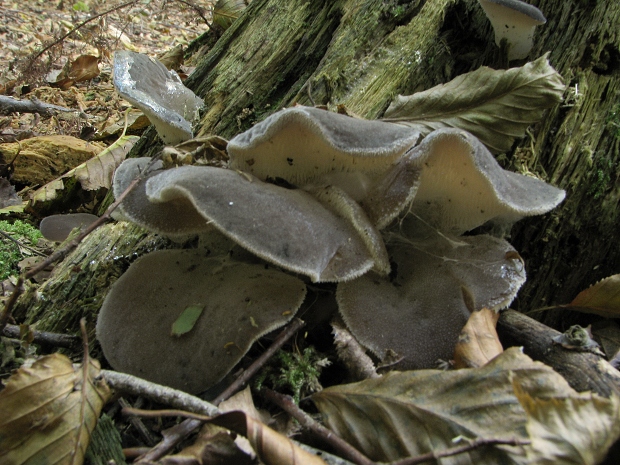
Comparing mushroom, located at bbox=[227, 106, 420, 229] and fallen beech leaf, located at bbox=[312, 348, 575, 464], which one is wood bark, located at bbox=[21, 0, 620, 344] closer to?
mushroom, located at bbox=[227, 106, 420, 229]

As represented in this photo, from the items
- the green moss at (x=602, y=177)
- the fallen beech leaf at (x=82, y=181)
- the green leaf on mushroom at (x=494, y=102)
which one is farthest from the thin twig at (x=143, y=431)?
the fallen beech leaf at (x=82, y=181)

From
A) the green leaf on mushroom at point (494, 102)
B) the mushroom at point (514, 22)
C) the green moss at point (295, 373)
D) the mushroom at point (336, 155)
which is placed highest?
the mushroom at point (514, 22)

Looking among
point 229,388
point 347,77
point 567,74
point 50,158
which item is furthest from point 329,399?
point 50,158

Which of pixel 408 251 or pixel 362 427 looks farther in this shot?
pixel 408 251

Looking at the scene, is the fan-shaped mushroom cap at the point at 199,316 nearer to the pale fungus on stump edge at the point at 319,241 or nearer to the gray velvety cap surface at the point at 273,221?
the pale fungus on stump edge at the point at 319,241

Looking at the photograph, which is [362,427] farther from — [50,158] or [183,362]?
[50,158]

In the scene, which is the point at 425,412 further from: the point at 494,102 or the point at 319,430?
the point at 494,102
